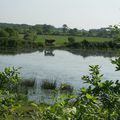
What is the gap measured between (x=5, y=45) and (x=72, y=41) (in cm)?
1957

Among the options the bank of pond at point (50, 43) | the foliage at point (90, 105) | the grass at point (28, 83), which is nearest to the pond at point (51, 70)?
the grass at point (28, 83)

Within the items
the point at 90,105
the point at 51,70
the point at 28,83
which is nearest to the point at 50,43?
the point at 51,70

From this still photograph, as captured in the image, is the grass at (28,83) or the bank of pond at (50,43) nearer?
the grass at (28,83)

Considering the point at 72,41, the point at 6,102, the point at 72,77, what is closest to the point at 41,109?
the point at 6,102

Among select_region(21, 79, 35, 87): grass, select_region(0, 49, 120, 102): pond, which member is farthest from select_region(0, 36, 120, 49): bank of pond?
select_region(21, 79, 35, 87): grass

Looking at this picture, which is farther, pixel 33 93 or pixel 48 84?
pixel 48 84

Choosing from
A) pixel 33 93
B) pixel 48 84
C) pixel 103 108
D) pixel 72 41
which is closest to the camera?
pixel 103 108

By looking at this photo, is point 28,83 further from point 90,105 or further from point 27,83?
point 90,105

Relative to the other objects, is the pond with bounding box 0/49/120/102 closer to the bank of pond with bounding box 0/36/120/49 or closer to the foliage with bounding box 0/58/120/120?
the foliage with bounding box 0/58/120/120

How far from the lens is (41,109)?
2738 mm

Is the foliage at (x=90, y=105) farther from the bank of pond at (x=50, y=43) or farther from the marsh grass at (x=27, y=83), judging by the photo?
the bank of pond at (x=50, y=43)

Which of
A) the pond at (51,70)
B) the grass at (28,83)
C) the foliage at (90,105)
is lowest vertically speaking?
the pond at (51,70)

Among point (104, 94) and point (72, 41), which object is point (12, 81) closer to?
point (104, 94)

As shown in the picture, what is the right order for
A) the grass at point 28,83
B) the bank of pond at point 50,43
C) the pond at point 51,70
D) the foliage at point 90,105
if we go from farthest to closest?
1. the bank of pond at point 50,43
2. the pond at point 51,70
3. the grass at point 28,83
4. the foliage at point 90,105
